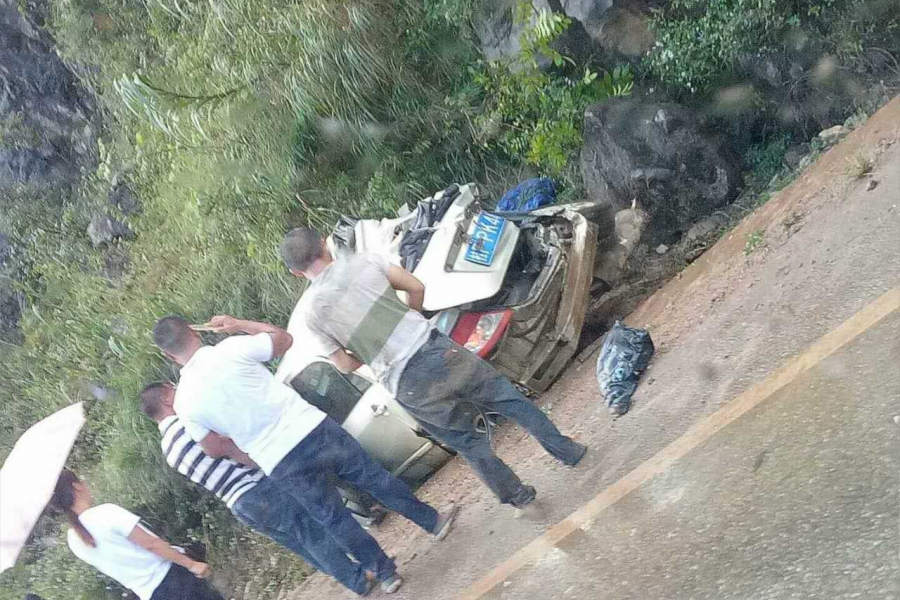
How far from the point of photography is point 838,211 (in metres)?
4.77

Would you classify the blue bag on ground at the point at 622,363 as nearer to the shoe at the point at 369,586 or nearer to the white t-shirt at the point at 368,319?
the white t-shirt at the point at 368,319

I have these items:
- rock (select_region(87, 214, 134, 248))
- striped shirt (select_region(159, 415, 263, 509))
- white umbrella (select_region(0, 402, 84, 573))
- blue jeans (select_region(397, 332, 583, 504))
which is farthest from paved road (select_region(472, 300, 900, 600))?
rock (select_region(87, 214, 134, 248))

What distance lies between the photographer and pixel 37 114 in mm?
13852

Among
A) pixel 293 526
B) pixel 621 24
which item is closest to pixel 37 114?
pixel 621 24

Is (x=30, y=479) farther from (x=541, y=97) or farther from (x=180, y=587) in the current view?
(x=541, y=97)

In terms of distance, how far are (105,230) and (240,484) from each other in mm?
8896

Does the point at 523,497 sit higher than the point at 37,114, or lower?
lower

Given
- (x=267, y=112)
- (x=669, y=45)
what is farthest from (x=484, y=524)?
(x=267, y=112)

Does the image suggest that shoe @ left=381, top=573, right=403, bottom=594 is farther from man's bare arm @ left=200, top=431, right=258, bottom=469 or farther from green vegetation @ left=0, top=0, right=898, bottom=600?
green vegetation @ left=0, top=0, right=898, bottom=600

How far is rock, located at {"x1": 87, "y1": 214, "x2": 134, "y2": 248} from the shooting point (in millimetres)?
12055

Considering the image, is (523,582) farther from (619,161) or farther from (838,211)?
(619,161)

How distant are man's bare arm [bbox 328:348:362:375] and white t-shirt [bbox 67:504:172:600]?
1514mm

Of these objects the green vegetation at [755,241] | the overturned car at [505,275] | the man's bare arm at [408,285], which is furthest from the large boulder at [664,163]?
the man's bare arm at [408,285]

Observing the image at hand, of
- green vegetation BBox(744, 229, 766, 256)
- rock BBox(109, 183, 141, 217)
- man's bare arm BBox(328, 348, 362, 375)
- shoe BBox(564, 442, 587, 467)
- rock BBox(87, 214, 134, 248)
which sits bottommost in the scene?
rock BBox(87, 214, 134, 248)
